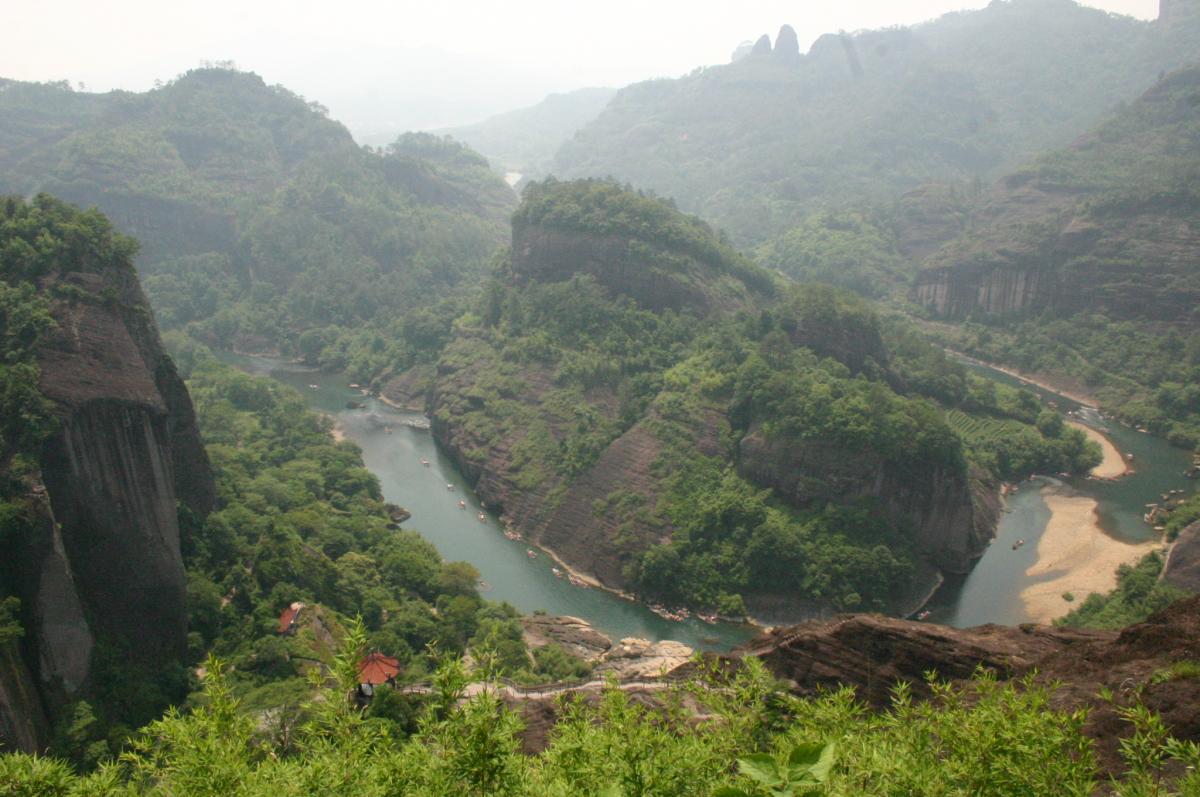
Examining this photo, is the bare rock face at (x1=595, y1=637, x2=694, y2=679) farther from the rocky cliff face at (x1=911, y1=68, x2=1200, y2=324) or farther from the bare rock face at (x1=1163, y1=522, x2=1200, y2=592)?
the rocky cliff face at (x1=911, y1=68, x2=1200, y2=324)

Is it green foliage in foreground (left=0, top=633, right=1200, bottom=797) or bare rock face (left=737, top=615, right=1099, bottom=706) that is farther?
bare rock face (left=737, top=615, right=1099, bottom=706)

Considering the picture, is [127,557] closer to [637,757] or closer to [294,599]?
[294,599]

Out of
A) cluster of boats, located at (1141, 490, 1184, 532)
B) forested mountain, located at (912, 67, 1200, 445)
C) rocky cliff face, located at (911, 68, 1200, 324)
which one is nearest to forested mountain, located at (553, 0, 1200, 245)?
rocky cliff face, located at (911, 68, 1200, 324)

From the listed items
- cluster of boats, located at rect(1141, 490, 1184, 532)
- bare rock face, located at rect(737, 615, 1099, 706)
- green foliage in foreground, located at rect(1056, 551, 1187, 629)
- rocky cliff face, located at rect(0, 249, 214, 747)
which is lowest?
cluster of boats, located at rect(1141, 490, 1184, 532)

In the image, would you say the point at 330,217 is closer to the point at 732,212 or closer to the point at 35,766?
the point at 732,212

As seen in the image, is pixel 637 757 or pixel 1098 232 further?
pixel 1098 232

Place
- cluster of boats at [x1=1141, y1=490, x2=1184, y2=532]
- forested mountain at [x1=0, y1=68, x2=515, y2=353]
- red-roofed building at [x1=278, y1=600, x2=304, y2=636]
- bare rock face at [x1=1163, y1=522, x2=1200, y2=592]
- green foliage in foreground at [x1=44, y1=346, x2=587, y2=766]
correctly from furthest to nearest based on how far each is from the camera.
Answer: forested mountain at [x1=0, y1=68, x2=515, y2=353] → cluster of boats at [x1=1141, y1=490, x2=1184, y2=532] → bare rock face at [x1=1163, y1=522, x2=1200, y2=592] → red-roofed building at [x1=278, y1=600, x2=304, y2=636] → green foliage in foreground at [x1=44, y1=346, x2=587, y2=766]

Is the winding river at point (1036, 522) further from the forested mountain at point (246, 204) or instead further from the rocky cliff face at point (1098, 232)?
the forested mountain at point (246, 204)

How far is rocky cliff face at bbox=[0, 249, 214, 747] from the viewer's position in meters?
28.8

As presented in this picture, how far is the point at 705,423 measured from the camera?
57.9 meters

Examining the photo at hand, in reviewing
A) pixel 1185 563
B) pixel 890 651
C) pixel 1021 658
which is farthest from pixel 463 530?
pixel 1185 563

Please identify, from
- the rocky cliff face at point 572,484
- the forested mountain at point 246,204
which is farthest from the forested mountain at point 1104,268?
the forested mountain at point 246,204

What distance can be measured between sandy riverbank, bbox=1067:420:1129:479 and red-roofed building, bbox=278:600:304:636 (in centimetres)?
5504

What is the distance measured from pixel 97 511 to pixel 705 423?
116 feet
